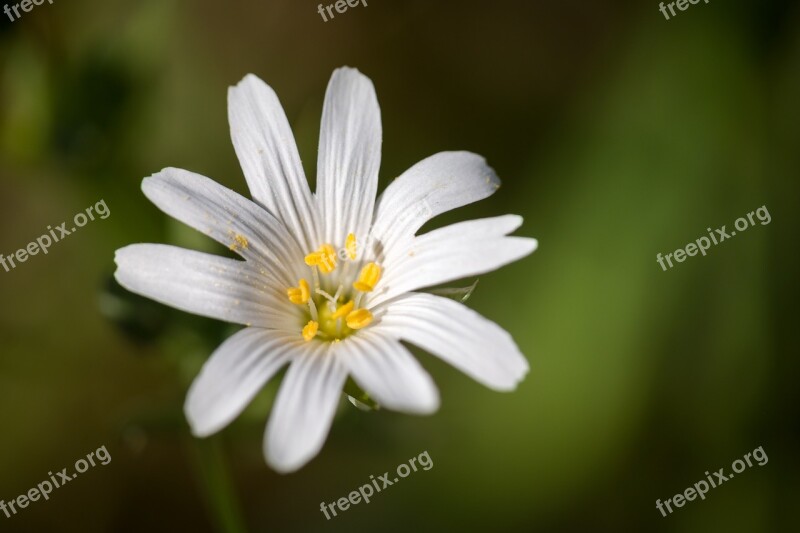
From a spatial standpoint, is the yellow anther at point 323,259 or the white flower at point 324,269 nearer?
the white flower at point 324,269

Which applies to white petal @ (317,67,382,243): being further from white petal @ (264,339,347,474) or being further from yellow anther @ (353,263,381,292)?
white petal @ (264,339,347,474)

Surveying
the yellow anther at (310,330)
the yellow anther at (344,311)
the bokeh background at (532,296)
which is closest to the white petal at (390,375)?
the yellow anther at (310,330)

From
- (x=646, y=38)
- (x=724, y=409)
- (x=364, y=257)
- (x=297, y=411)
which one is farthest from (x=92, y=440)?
(x=646, y=38)

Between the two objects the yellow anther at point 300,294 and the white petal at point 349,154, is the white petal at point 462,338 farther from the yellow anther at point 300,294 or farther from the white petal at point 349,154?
the white petal at point 349,154

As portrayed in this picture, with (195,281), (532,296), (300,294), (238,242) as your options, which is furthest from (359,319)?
(532,296)

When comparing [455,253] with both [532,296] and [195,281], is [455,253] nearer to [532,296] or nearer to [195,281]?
[195,281]

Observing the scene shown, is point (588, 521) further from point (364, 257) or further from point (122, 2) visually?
point (122, 2)

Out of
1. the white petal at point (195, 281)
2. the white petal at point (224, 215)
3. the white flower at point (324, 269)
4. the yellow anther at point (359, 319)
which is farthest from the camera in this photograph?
the yellow anther at point (359, 319)
